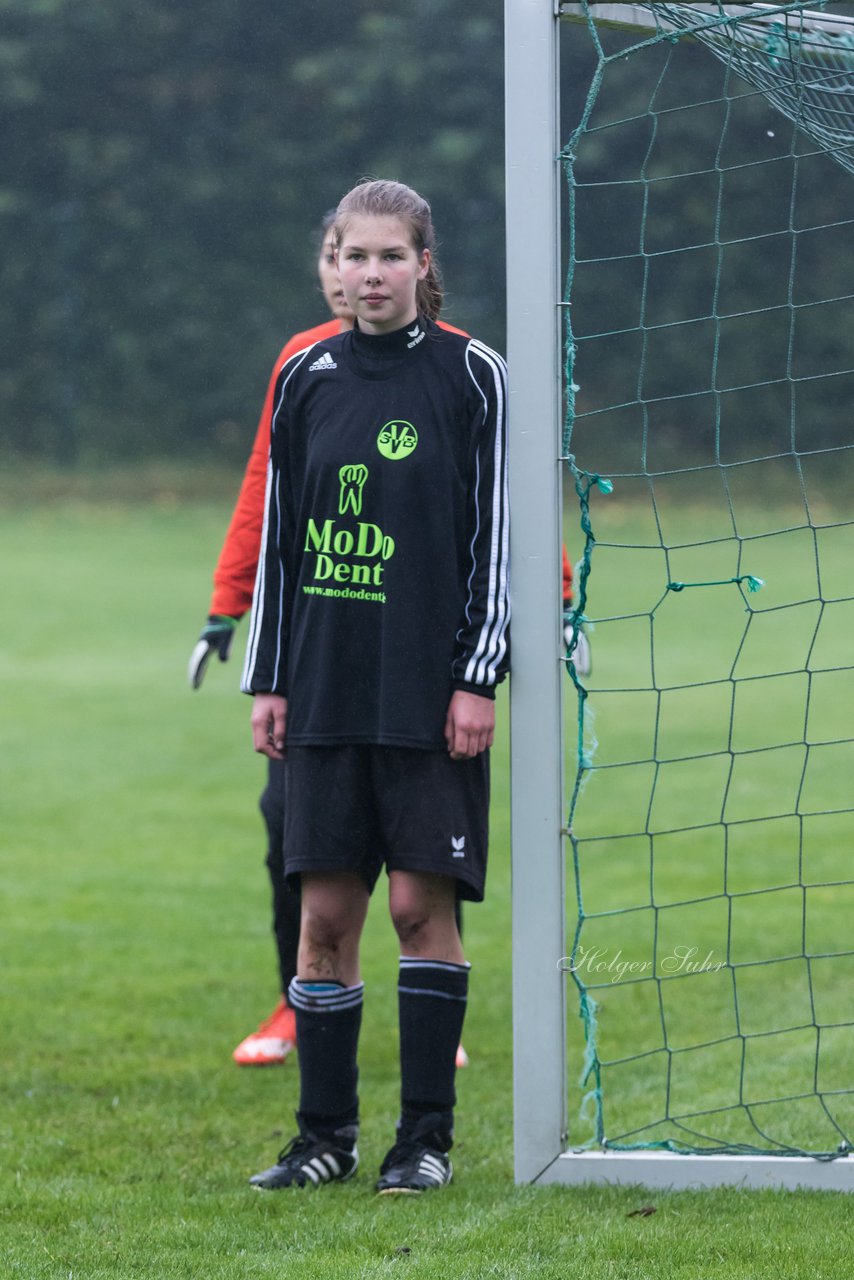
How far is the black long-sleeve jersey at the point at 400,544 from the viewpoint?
300 cm

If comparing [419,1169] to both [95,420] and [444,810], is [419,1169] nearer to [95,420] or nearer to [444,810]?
[444,810]

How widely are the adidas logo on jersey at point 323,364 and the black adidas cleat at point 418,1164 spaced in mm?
1411

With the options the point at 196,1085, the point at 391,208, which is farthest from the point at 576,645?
the point at 196,1085

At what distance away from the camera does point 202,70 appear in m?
26.8

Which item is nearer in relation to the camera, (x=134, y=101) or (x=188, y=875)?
(x=188, y=875)

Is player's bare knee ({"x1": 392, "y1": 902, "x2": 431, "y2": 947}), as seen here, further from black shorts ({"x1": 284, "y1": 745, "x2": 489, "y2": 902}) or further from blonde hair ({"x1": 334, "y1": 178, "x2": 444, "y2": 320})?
blonde hair ({"x1": 334, "y1": 178, "x2": 444, "y2": 320})

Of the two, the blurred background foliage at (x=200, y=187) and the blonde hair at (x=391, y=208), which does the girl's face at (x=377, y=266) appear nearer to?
the blonde hair at (x=391, y=208)

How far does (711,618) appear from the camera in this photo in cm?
1513

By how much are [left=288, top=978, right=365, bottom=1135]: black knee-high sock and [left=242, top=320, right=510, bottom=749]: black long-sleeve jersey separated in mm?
502

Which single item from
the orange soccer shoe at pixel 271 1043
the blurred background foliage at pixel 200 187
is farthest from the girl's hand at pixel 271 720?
the blurred background foliage at pixel 200 187

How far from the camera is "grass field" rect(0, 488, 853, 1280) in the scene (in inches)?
105

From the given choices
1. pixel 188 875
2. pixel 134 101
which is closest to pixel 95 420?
pixel 134 101

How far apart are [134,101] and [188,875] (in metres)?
22.6

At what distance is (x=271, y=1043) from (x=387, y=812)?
1.44 m
